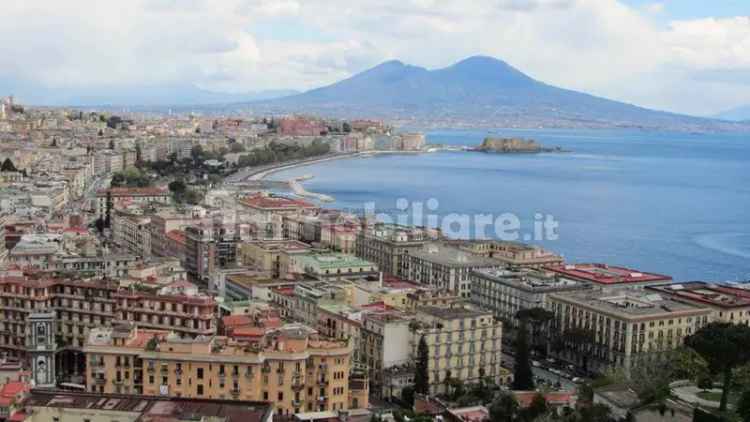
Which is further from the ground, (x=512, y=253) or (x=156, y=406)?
(x=156, y=406)

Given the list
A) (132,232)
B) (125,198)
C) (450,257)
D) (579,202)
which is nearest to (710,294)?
(450,257)

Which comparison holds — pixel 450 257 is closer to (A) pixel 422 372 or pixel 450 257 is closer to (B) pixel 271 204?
(A) pixel 422 372

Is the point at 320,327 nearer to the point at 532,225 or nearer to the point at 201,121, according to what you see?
the point at 532,225

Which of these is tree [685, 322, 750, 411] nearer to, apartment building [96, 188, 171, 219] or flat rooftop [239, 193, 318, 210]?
flat rooftop [239, 193, 318, 210]

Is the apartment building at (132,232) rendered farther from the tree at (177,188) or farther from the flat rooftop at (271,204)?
the tree at (177,188)

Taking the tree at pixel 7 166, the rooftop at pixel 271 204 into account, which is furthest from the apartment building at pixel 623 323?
the tree at pixel 7 166

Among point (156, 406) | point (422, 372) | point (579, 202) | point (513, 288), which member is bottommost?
point (579, 202)
